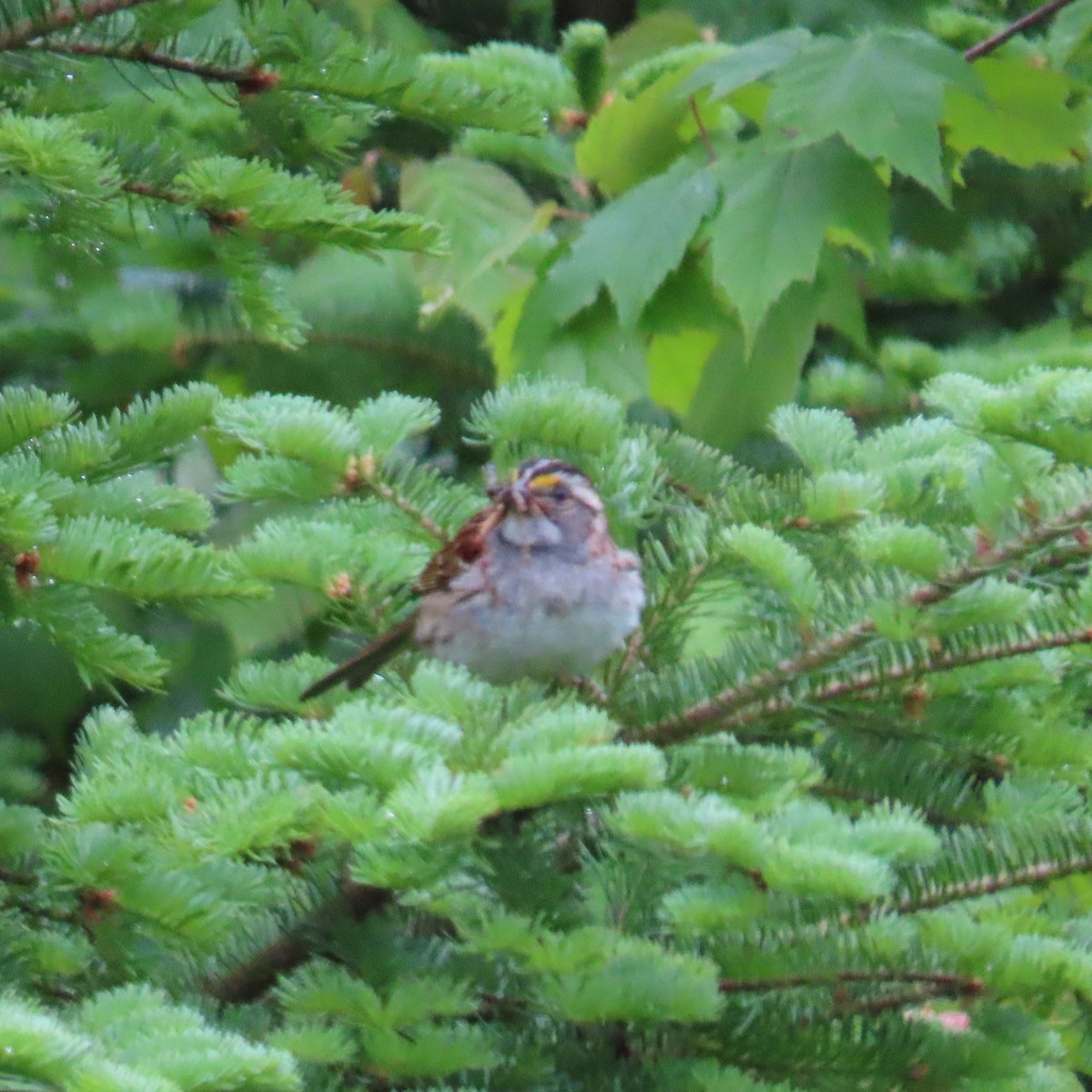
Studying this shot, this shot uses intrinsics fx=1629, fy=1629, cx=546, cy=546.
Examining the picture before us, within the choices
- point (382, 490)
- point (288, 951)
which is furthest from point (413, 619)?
point (288, 951)

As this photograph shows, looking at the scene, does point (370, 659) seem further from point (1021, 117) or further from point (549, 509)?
point (1021, 117)

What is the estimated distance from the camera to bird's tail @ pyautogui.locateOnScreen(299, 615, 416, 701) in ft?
5.89

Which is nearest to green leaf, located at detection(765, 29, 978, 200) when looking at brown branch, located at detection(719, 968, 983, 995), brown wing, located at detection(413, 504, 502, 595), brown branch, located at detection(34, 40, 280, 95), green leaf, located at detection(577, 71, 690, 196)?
green leaf, located at detection(577, 71, 690, 196)

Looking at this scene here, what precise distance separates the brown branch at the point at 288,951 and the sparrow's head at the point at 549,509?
0.80 m

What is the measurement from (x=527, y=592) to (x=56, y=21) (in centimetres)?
92

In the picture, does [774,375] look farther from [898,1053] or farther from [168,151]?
[898,1053]

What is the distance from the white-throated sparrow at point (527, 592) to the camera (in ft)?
6.19

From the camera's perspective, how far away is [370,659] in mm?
1889

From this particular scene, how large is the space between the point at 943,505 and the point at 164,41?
0.93m

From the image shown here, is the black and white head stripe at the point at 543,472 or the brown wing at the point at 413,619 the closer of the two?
the brown wing at the point at 413,619

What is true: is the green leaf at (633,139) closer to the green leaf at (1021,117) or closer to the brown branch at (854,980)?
the green leaf at (1021,117)

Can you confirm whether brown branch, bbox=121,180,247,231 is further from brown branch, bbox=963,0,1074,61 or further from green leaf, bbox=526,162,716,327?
brown branch, bbox=963,0,1074,61

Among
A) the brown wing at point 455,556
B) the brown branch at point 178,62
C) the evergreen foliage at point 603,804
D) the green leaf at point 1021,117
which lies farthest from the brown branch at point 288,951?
the green leaf at point 1021,117

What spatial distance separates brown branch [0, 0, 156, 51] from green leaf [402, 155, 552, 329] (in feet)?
4.54
